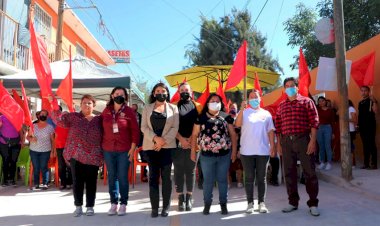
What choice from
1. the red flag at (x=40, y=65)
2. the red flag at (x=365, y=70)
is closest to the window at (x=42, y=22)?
the red flag at (x=40, y=65)

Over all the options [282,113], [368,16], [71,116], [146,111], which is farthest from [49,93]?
[368,16]

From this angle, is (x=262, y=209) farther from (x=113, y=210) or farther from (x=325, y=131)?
(x=325, y=131)

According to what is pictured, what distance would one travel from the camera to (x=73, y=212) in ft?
19.1

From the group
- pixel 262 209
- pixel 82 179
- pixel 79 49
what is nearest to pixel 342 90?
pixel 262 209

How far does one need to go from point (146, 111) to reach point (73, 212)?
192 centimetres

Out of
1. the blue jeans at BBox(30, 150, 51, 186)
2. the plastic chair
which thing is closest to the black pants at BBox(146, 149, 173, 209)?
the blue jeans at BBox(30, 150, 51, 186)

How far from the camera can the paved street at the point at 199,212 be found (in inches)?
198

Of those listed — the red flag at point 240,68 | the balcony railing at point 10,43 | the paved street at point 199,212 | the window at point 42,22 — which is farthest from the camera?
the window at point 42,22

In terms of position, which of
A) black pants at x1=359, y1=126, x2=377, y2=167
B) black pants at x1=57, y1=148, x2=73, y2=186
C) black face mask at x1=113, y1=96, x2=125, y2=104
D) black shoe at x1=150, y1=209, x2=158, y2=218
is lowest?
black shoe at x1=150, y1=209, x2=158, y2=218

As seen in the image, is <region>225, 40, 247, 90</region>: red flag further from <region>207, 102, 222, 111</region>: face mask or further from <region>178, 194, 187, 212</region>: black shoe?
<region>178, 194, 187, 212</region>: black shoe

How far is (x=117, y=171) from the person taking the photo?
5.54 meters

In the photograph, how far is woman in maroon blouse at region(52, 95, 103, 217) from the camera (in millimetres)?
5414

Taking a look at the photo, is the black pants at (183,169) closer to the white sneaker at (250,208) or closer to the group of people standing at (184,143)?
the group of people standing at (184,143)

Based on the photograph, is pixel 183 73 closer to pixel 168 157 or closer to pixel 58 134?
pixel 58 134
